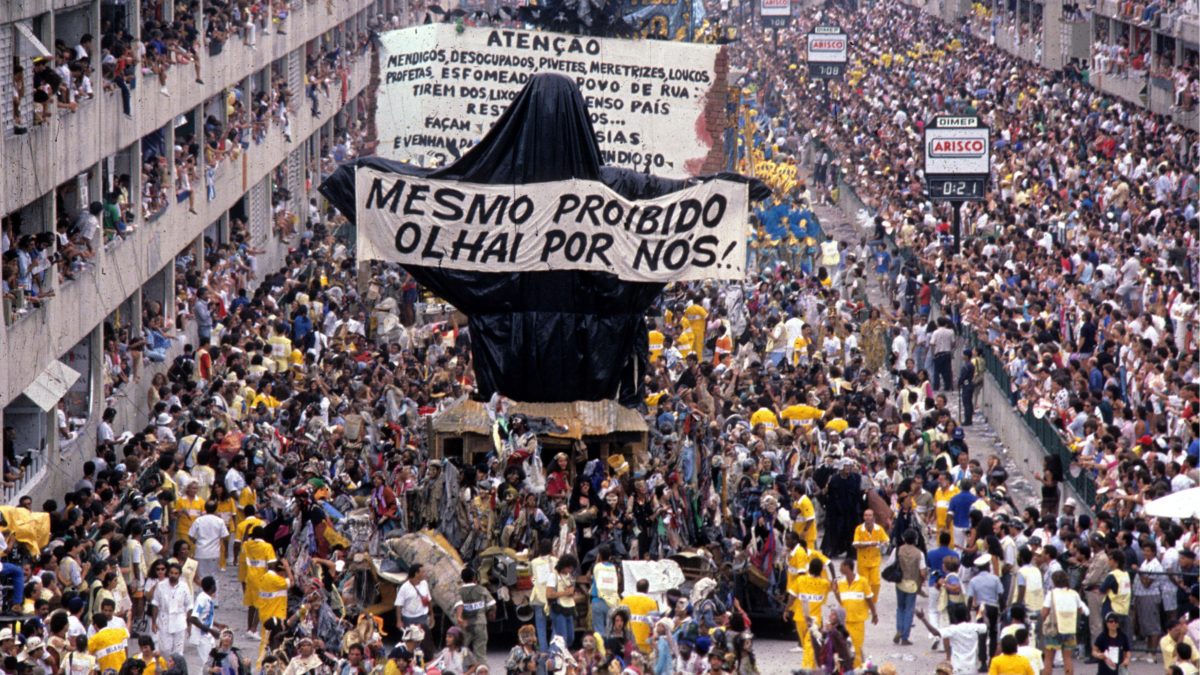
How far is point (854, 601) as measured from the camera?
20.0 metres

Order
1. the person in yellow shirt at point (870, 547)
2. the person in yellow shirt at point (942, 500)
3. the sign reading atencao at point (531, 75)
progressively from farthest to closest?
Answer: the sign reading atencao at point (531, 75) → the person in yellow shirt at point (942, 500) → the person in yellow shirt at point (870, 547)

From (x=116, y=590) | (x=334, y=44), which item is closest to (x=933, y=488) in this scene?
(x=116, y=590)

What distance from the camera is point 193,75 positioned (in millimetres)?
38125

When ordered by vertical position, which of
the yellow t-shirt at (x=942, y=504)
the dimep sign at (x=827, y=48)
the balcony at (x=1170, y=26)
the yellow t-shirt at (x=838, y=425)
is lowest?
the dimep sign at (x=827, y=48)

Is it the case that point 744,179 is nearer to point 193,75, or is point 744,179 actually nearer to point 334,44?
point 193,75

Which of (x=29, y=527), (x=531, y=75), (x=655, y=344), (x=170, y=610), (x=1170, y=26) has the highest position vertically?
(x=531, y=75)

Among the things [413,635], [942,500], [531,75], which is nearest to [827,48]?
[531,75]

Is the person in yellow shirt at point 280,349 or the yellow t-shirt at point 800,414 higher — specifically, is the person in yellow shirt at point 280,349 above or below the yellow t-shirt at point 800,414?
below

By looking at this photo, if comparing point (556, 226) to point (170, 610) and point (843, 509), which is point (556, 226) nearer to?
point (843, 509)

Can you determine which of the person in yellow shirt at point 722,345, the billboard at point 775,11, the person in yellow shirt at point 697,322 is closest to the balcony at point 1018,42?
the billboard at point 775,11

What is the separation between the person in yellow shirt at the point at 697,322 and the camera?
107 ft

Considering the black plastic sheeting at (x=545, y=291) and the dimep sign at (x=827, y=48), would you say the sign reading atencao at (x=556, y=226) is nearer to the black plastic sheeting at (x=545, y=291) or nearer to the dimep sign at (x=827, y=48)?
the black plastic sheeting at (x=545, y=291)

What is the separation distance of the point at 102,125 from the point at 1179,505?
56.1ft

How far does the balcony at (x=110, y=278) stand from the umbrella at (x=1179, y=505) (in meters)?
12.4
